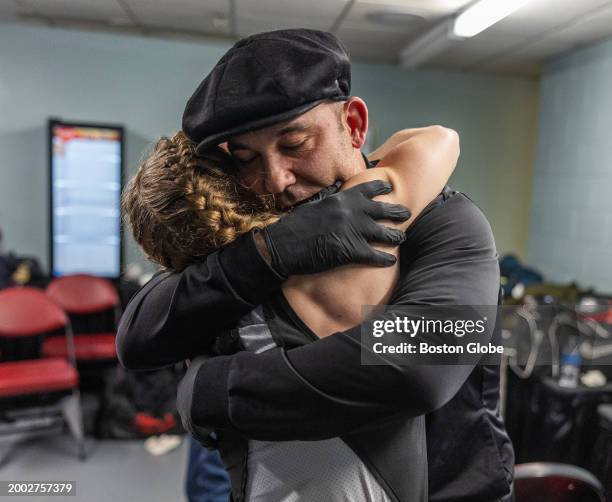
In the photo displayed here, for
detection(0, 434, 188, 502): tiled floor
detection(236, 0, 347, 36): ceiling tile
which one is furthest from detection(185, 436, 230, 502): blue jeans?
detection(236, 0, 347, 36): ceiling tile

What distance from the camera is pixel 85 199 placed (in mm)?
4051

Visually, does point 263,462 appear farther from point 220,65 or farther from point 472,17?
point 472,17

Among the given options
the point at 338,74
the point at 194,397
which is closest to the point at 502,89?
the point at 338,74

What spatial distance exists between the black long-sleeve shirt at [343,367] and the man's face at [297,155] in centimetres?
12

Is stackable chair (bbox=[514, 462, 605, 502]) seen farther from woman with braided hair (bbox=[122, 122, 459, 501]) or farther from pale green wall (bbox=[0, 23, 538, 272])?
pale green wall (bbox=[0, 23, 538, 272])

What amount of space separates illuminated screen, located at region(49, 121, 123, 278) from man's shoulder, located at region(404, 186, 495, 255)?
365 centimetres

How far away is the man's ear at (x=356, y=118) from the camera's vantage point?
2.55 feet

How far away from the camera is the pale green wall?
4094 mm

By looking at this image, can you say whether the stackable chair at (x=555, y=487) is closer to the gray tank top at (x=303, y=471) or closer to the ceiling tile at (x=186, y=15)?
the gray tank top at (x=303, y=471)

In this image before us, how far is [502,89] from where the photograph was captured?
16.1 feet

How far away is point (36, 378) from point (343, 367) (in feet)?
8.76

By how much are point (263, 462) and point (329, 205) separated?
1.25 ft

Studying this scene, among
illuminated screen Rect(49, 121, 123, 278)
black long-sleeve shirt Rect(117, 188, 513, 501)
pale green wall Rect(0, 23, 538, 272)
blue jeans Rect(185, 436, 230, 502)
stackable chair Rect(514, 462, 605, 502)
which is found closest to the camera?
black long-sleeve shirt Rect(117, 188, 513, 501)

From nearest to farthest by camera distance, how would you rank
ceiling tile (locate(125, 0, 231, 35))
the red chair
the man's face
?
the man's face
the red chair
ceiling tile (locate(125, 0, 231, 35))
